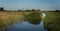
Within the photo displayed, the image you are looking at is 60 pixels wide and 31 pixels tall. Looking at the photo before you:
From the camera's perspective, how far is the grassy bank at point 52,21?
11.8ft

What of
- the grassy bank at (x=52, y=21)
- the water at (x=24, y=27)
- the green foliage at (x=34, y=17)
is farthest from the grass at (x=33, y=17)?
the grassy bank at (x=52, y=21)

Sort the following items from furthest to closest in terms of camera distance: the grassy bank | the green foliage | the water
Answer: the green foliage
the water
the grassy bank

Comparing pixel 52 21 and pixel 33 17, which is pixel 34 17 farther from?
pixel 52 21

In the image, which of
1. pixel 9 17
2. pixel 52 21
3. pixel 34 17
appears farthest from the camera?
pixel 34 17

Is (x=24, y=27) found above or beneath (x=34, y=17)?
beneath

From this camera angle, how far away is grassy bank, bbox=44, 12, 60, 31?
3.59m

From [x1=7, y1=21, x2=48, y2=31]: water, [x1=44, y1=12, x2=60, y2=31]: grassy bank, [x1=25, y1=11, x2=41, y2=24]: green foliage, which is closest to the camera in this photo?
[x1=44, y1=12, x2=60, y2=31]: grassy bank

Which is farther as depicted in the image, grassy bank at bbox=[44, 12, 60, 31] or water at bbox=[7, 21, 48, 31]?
water at bbox=[7, 21, 48, 31]

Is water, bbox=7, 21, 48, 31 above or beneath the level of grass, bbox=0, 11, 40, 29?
beneath

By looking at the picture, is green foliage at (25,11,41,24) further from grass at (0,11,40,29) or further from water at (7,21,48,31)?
water at (7,21,48,31)

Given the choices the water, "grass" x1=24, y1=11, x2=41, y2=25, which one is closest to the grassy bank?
the water

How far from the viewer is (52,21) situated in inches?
148

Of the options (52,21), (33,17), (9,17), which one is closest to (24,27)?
(33,17)

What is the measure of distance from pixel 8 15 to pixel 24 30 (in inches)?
22.0
